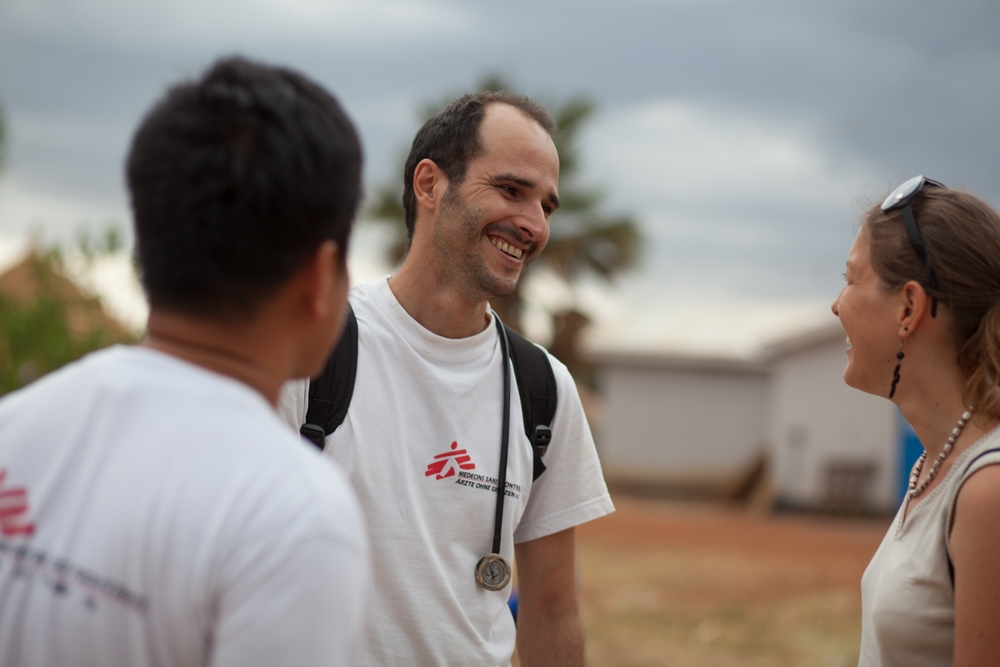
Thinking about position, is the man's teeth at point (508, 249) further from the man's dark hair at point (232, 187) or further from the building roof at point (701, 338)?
the building roof at point (701, 338)

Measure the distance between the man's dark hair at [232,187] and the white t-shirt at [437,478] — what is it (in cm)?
117

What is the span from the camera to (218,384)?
131 centimetres

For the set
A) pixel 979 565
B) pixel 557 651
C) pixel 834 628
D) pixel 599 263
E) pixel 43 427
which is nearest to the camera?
pixel 43 427

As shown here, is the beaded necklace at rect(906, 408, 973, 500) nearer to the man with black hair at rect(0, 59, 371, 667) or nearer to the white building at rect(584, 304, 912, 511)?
the man with black hair at rect(0, 59, 371, 667)

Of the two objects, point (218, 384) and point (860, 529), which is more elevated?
point (218, 384)

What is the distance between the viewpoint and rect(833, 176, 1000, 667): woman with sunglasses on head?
211cm

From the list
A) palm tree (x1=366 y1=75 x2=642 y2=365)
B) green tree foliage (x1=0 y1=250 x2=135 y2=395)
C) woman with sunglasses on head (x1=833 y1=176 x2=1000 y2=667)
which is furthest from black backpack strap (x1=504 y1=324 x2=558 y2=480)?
palm tree (x1=366 y1=75 x2=642 y2=365)

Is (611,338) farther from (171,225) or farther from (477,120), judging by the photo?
(171,225)

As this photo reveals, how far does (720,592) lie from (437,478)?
9.98 meters

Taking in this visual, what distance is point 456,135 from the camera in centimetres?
302

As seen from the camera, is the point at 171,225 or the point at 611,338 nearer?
the point at 171,225

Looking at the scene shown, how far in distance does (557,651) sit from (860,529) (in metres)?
17.9

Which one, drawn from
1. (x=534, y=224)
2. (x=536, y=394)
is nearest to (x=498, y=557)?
(x=536, y=394)

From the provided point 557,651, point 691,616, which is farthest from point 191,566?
point 691,616
